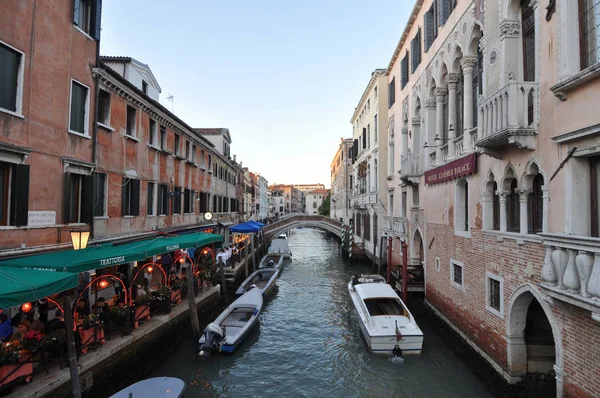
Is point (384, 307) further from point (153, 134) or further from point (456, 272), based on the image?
point (153, 134)

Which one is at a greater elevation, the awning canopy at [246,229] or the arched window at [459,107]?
the arched window at [459,107]

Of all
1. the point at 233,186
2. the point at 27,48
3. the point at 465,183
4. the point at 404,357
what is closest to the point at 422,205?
the point at 465,183

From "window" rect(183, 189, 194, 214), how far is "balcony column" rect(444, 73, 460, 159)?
13.4m

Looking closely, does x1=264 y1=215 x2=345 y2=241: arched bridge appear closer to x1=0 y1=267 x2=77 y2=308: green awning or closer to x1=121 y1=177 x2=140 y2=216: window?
x1=121 y1=177 x2=140 y2=216: window

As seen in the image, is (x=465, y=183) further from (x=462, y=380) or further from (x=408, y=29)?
(x=408, y=29)

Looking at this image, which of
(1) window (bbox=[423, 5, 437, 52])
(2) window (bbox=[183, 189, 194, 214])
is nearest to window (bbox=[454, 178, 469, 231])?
(1) window (bbox=[423, 5, 437, 52])

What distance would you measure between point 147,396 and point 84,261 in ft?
10.4

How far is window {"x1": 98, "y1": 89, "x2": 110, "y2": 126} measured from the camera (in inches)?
464

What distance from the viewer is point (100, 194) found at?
1166 centimetres

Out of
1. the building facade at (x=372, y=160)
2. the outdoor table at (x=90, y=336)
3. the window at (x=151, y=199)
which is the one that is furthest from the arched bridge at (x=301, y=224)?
the outdoor table at (x=90, y=336)

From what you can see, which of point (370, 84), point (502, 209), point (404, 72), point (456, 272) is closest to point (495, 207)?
point (502, 209)

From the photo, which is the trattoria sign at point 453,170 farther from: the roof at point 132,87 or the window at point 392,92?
the roof at point 132,87

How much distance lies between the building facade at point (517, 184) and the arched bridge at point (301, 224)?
2576cm

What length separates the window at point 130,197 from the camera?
13156 mm
